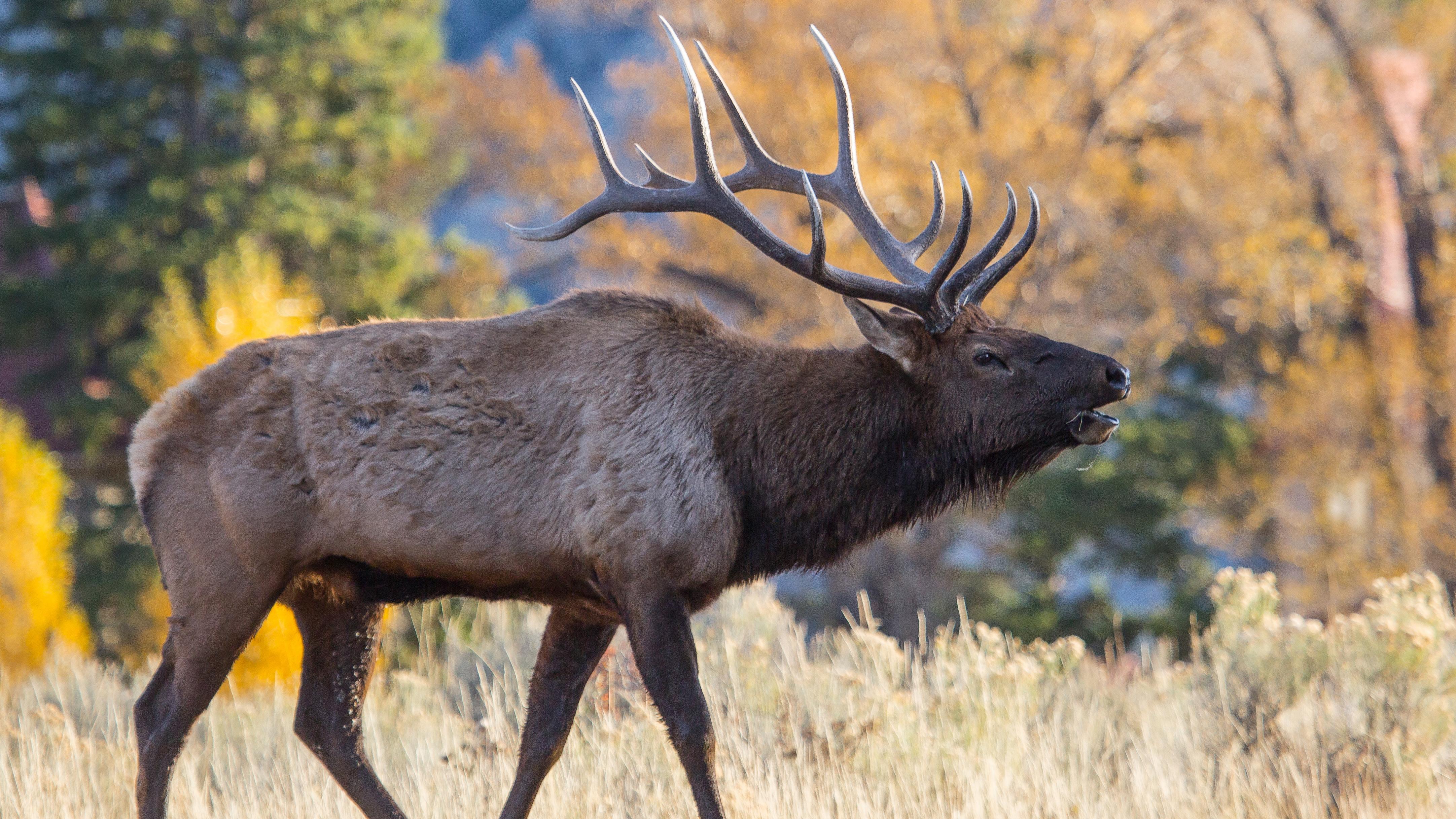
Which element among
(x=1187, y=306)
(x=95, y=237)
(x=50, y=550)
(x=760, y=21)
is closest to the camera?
(x=50, y=550)

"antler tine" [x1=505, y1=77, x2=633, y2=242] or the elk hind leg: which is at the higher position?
"antler tine" [x1=505, y1=77, x2=633, y2=242]

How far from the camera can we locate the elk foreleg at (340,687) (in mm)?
4523

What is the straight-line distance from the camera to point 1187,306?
23.5m

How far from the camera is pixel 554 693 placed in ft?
14.7

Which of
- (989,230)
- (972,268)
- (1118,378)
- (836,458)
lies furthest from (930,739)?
(989,230)

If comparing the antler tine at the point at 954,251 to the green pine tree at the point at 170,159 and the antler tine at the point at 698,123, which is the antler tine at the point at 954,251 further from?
the green pine tree at the point at 170,159

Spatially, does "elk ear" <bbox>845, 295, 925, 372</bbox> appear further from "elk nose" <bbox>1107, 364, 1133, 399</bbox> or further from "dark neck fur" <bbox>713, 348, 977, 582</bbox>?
"elk nose" <bbox>1107, 364, 1133, 399</bbox>

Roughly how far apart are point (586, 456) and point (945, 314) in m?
1.26

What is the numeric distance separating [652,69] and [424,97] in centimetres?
641

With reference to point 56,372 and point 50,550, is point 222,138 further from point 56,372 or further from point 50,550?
point 50,550

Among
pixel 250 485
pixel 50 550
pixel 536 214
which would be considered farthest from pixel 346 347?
pixel 536 214

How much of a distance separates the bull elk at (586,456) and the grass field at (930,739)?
551 millimetres

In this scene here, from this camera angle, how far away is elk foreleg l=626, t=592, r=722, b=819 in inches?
154

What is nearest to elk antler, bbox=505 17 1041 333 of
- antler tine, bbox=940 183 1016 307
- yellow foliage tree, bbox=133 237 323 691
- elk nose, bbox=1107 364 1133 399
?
antler tine, bbox=940 183 1016 307
